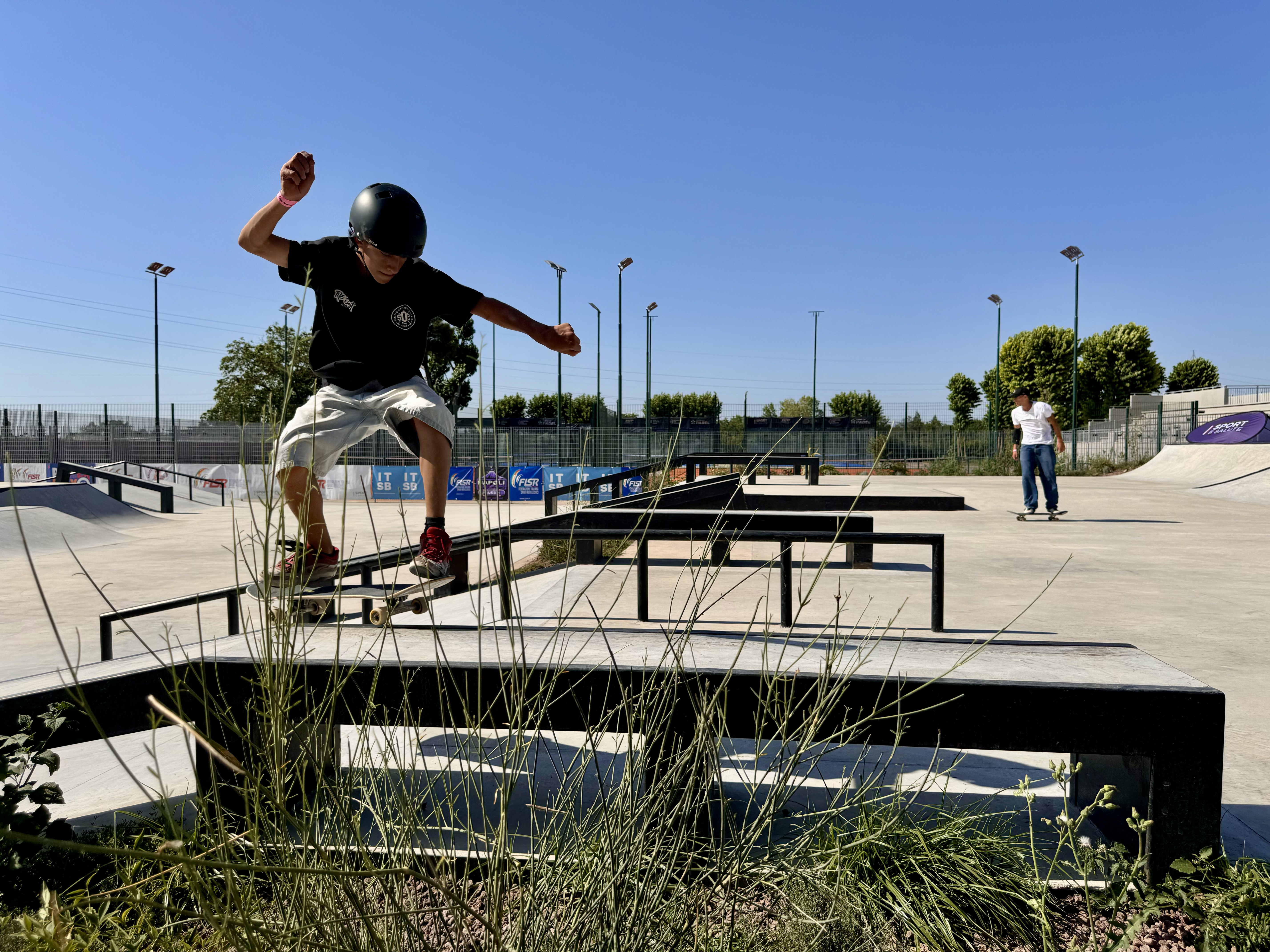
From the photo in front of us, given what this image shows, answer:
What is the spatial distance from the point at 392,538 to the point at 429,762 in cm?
945

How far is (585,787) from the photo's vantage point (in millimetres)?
3373

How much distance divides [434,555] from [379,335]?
81cm

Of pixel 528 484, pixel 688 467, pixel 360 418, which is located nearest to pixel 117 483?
pixel 528 484

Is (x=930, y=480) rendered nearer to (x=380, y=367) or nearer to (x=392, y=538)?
(x=392, y=538)

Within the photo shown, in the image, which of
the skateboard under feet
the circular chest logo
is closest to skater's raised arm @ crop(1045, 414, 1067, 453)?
the skateboard under feet

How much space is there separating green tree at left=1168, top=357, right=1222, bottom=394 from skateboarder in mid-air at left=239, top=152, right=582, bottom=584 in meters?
89.6

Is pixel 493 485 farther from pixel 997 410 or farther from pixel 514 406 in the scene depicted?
pixel 514 406

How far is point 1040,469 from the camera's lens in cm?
1216

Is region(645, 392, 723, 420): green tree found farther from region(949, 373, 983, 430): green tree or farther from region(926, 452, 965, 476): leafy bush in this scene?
region(926, 452, 965, 476): leafy bush

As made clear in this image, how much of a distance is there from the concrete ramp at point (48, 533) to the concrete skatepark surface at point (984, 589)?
17 centimetres

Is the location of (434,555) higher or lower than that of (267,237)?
lower

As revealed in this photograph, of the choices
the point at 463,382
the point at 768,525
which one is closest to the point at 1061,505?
the point at 768,525

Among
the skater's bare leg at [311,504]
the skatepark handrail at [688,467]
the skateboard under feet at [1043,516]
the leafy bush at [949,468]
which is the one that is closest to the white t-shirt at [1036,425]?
the skateboard under feet at [1043,516]

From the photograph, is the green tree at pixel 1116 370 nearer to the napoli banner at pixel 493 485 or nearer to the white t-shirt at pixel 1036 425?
the napoli banner at pixel 493 485
